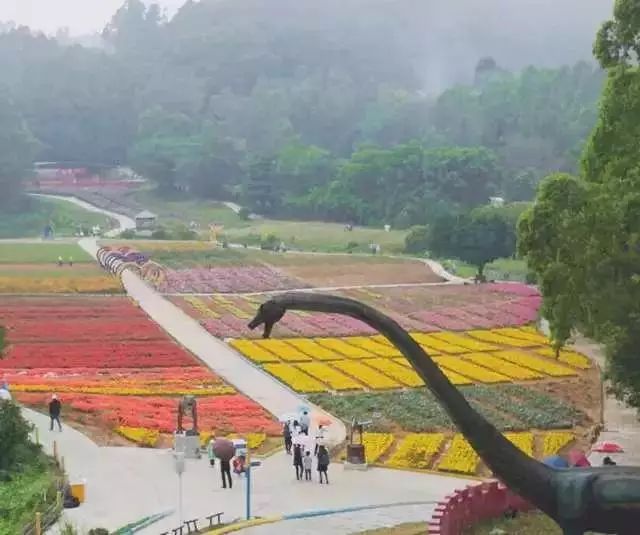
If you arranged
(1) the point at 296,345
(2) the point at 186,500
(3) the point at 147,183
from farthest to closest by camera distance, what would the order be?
(3) the point at 147,183 < (1) the point at 296,345 < (2) the point at 186,500

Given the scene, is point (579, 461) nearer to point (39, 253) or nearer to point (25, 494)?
point (25, 494)

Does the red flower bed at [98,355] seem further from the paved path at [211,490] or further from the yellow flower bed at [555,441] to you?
the yellow flower bed at [555,441]

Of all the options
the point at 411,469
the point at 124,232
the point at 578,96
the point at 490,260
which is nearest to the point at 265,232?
the point at 124,232

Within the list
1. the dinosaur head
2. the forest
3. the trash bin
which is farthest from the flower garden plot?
the forest

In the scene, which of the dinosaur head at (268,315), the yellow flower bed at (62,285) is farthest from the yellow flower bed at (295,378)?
the dinosaur head at (268,315)

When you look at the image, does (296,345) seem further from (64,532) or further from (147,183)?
(147,183)
